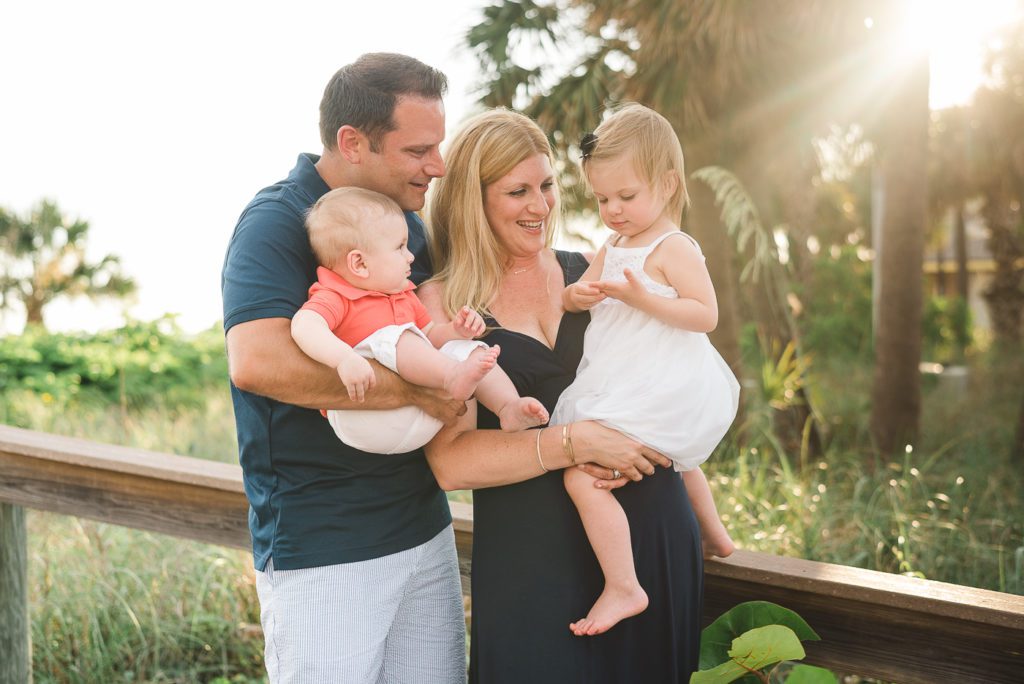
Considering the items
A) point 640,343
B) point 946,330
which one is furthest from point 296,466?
point 946,330

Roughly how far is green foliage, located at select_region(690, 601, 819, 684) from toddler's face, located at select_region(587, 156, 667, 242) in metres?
1.00

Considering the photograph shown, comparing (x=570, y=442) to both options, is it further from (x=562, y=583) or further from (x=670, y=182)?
(x=670, y=182)

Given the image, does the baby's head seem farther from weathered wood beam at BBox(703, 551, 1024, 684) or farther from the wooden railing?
weathered wood beam at BBox(703, 551, 1024, 684)

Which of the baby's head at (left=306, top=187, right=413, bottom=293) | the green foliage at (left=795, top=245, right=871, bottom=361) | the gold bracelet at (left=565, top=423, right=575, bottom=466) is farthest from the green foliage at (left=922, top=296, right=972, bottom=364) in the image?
the baby's head at (left=306, top=187, right=413, bottom=293)

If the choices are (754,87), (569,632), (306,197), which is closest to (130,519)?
(306,197)

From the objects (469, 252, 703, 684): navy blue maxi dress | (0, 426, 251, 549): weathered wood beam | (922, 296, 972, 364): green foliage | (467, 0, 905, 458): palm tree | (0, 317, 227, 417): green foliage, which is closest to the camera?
(469, 252, 703, 684): navy blue maxi dress

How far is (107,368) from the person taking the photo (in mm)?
9398

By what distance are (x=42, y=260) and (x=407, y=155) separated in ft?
70.7

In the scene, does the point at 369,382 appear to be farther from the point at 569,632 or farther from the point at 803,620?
the point at 803,620

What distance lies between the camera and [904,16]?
26.0ft

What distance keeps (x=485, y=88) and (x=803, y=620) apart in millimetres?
7329

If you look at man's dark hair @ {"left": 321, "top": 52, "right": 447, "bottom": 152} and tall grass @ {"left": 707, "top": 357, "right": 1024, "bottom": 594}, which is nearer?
man's dark hair @ {"left": 321, "top": 52, "right": 447, "bottom": 152}

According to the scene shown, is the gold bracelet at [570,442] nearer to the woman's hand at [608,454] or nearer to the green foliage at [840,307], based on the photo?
the woman's hand at [608,454]

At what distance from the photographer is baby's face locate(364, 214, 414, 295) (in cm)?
202
